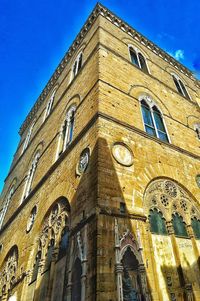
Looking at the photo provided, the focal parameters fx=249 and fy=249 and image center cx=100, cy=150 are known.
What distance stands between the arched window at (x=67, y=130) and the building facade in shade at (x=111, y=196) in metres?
0.05

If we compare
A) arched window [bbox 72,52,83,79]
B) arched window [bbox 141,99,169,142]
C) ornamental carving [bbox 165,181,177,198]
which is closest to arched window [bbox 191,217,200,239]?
ornamental carving [bbox 165,181,177,198]

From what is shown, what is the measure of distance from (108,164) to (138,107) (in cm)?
353

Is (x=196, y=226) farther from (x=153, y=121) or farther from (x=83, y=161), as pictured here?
(x=153, y=121)

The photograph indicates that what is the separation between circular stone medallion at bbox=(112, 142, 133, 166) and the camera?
20.3ft

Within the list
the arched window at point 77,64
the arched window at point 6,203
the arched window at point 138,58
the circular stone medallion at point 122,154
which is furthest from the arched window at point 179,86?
the arched window at point 6,203

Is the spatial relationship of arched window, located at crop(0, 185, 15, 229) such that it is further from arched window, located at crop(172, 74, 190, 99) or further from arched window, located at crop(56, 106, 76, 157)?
arched window, located at crop(172, 74, 190, 99)

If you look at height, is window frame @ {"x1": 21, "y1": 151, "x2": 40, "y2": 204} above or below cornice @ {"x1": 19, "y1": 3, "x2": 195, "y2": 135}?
below

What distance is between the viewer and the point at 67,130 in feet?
30.8

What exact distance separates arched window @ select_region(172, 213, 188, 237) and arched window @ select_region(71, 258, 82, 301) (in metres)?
2.58

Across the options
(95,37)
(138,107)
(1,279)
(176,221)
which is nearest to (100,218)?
(176,221)

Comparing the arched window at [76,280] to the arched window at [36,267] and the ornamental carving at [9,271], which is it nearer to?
the arched window at [36,267]

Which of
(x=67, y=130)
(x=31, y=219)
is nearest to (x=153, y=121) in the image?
(x=67, y=130)

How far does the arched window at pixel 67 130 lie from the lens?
918 centimetres

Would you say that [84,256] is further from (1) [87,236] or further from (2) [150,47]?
(2) [150,47]
